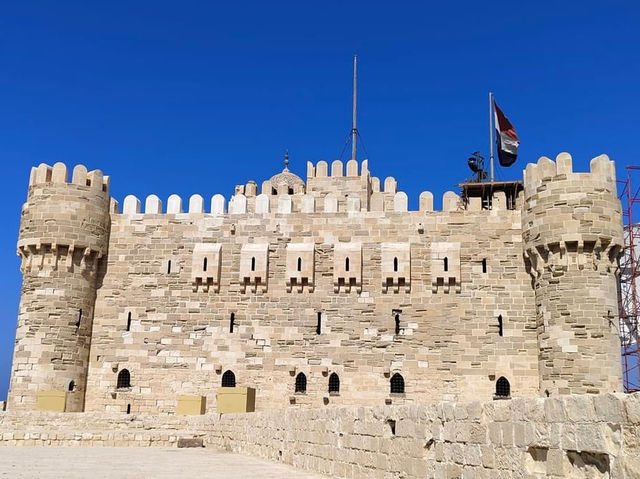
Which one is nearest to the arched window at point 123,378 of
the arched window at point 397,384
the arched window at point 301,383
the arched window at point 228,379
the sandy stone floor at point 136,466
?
the arched window at point 228,379

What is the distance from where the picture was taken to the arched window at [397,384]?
18.6m

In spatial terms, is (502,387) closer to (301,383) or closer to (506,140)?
(301,383)

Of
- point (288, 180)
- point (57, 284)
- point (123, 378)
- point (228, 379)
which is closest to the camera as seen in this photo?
point (228, 379)

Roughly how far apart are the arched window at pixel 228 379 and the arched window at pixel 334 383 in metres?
2.60

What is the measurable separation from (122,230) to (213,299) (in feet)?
11.7

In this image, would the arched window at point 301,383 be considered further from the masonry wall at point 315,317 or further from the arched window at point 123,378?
the arched window at point 123,378

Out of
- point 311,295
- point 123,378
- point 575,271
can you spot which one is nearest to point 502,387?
point 575,271

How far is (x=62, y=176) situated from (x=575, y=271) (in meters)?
14.2

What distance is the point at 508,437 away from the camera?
543 cm

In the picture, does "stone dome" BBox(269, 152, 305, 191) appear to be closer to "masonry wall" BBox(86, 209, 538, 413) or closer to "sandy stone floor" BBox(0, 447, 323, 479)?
"masonry wall" BBox(86, 209, 538, 413)

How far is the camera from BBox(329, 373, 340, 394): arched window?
18.9 metres

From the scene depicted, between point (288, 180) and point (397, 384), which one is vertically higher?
point (288, 180)

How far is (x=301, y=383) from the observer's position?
19.1 metres

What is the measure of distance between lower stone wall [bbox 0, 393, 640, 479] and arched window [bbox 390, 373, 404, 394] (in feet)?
20.6
